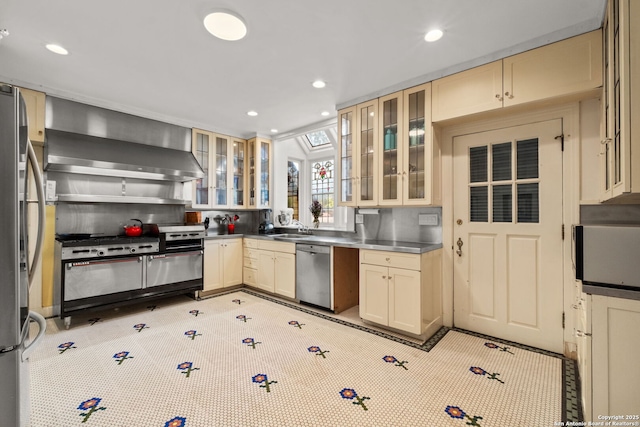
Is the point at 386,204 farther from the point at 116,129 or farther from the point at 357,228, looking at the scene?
the point at 116,129

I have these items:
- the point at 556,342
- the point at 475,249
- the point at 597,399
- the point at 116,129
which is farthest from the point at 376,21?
the point at 116,129

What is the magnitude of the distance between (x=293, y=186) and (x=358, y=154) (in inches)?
80.5

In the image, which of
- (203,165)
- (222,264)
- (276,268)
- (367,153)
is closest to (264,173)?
(203,165)

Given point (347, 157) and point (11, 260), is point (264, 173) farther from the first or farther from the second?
point (11, 260)

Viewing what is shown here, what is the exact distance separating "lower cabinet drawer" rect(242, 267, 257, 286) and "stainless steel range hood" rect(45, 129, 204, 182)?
1545mm

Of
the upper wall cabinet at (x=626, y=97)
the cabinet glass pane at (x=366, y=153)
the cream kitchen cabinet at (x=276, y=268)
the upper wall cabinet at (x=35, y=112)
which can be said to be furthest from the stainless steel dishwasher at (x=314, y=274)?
the upper wall cabinet at (x=35, y=112)

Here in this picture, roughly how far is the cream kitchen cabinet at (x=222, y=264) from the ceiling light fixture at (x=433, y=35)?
11.5 feet

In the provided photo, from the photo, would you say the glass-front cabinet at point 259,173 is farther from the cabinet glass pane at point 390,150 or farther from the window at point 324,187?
the cabinet glass pane at point 390,150

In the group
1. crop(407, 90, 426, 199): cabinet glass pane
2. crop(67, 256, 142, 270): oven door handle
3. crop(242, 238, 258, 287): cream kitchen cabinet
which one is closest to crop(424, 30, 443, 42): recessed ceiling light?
crop(407, 90, 426, 199): cabinet glass pane

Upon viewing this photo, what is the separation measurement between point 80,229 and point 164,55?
97.4 inches

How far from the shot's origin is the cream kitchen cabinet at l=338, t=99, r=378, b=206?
10.9 ft

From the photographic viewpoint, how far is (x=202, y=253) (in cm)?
406

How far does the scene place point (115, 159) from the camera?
3447 millimetres

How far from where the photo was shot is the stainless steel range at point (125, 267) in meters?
3.04
